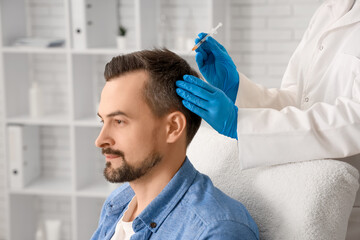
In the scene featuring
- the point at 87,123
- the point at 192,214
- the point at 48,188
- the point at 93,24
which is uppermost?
the point at 93,24

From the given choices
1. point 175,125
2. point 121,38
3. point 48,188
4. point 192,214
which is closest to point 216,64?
point 175,125

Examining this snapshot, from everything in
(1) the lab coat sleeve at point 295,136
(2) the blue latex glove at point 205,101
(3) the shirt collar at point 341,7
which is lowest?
(1) the lab coat sleeve at point 295,136

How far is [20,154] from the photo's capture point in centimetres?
343

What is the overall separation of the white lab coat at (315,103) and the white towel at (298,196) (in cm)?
5

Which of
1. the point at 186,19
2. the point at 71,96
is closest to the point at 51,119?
the point at 71,96

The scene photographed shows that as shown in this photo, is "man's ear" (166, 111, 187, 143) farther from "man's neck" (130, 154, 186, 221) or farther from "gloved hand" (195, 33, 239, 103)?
"gloved hand" (195, 33, 239, 103)

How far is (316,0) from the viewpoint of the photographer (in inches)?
123

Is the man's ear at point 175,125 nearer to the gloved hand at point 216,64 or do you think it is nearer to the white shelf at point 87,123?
the gloved hand at point 216,64

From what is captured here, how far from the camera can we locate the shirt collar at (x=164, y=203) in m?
1.34

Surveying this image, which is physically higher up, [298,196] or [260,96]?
[260,96]

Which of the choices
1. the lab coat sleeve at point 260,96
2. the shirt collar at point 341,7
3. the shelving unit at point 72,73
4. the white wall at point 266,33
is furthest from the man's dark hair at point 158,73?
the white wall at point 266,33

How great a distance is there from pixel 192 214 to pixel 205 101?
29cm

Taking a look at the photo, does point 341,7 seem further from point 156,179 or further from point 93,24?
point 93,24

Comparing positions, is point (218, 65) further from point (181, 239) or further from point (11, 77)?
point (11, 77)
